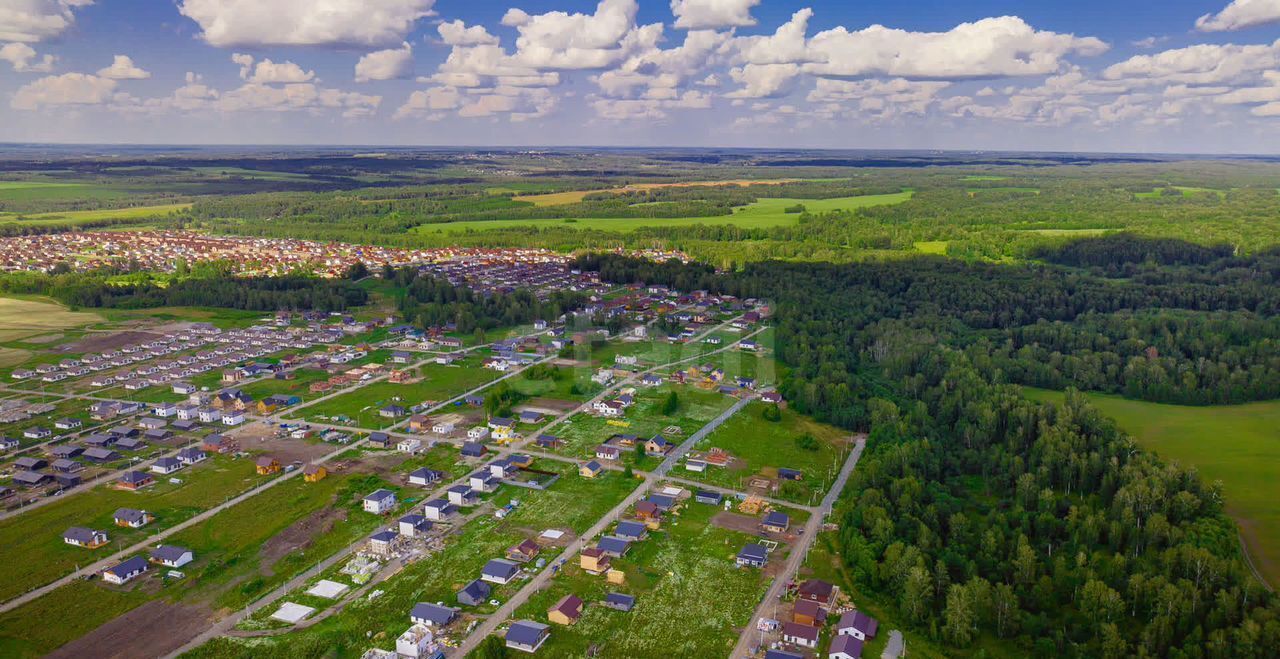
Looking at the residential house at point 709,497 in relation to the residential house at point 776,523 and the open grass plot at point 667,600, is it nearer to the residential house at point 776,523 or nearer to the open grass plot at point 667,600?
the open grass plot at point 667,600

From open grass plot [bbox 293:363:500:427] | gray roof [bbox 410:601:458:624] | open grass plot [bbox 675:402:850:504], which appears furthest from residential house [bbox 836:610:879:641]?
open grass plot [bbox 293:363:500:427]

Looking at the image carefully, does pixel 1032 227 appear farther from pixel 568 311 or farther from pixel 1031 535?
pixel 1031 535

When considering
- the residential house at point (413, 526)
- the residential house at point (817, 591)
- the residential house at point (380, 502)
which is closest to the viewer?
the residential house at point (817, 591)

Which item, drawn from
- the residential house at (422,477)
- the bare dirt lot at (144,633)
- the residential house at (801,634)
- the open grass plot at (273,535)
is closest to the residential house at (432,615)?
the open grass plot at (273,535)

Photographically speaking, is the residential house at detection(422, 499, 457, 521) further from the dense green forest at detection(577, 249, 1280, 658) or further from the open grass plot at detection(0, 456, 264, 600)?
the dense green forest at detection(577, 249, 1280, 658)

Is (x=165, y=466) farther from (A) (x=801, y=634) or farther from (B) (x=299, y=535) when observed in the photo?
(A) (x=801, y=634)

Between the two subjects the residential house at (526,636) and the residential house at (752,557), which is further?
the residential house at (752,557)
